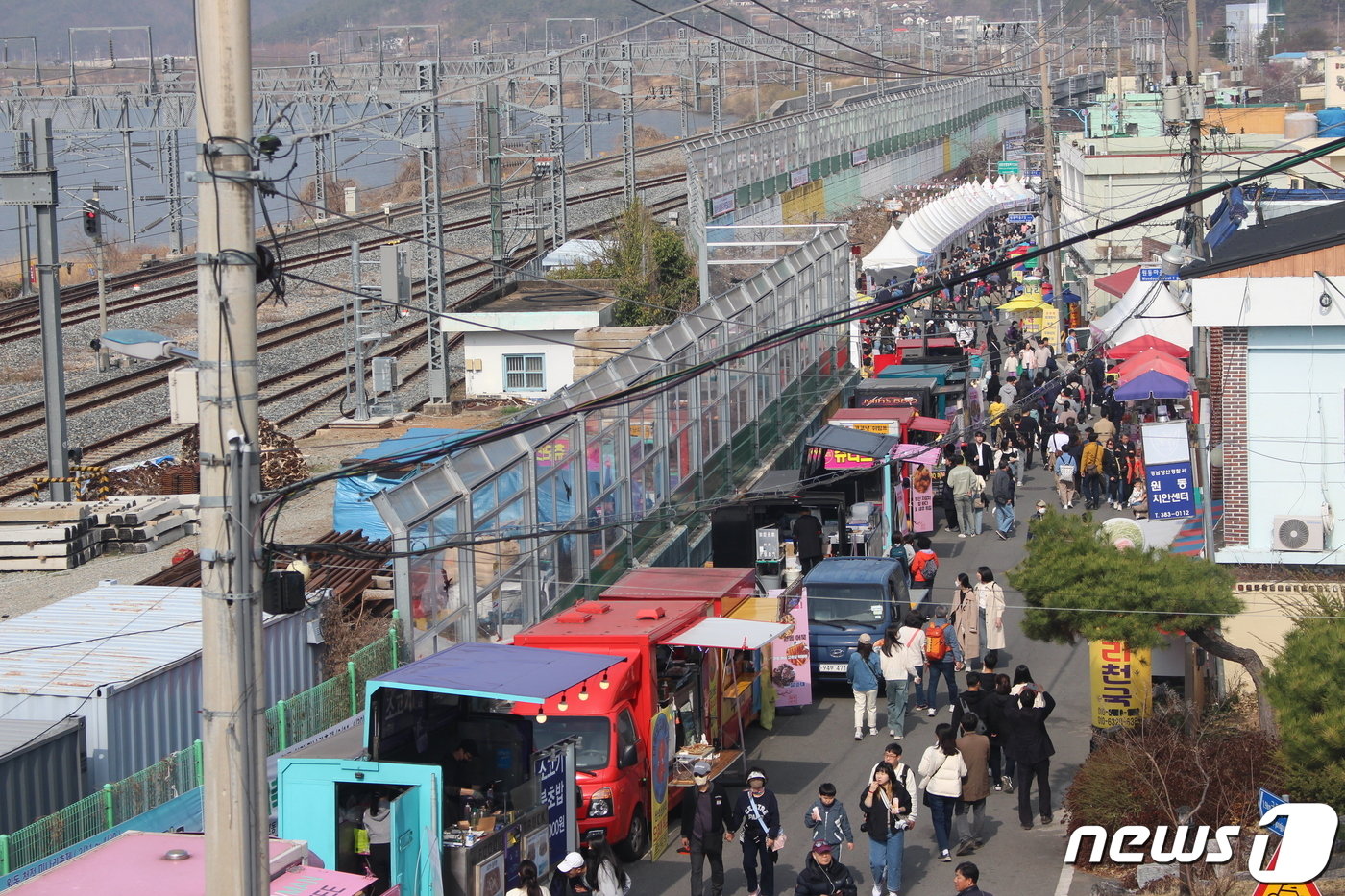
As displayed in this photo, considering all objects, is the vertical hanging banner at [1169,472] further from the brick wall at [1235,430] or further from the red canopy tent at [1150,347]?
the red canopy tent at [1150,347]

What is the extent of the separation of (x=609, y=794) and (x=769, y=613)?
4199mm

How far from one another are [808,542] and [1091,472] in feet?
21.7

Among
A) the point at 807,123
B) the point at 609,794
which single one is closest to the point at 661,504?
the point at 609,794

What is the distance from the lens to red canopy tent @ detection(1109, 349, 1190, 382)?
28.5 meters

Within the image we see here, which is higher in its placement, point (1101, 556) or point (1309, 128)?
point (1309, 128)

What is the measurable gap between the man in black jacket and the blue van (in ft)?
13.7

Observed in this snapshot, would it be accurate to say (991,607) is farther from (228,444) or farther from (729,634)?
(228,444)

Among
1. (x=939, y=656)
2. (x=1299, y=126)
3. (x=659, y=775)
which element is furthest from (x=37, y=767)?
(x=1299, y=126)

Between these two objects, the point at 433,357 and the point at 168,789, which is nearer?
the point at 168,789

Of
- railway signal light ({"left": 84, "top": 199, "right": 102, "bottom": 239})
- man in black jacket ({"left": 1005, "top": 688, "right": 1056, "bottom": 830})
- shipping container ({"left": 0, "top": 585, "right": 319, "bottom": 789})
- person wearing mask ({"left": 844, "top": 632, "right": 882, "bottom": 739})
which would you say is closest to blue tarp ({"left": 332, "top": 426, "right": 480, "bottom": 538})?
shipping container ({"left": 0, "top": 585, "right": 319, "bottom": 789})

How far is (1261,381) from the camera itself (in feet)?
51.5

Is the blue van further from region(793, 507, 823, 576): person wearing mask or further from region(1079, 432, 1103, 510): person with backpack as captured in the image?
region(1079, 432, 1103, 510): person with backpack

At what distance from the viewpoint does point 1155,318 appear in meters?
31.0

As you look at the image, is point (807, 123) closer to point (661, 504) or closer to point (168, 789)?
point (661, 504)
